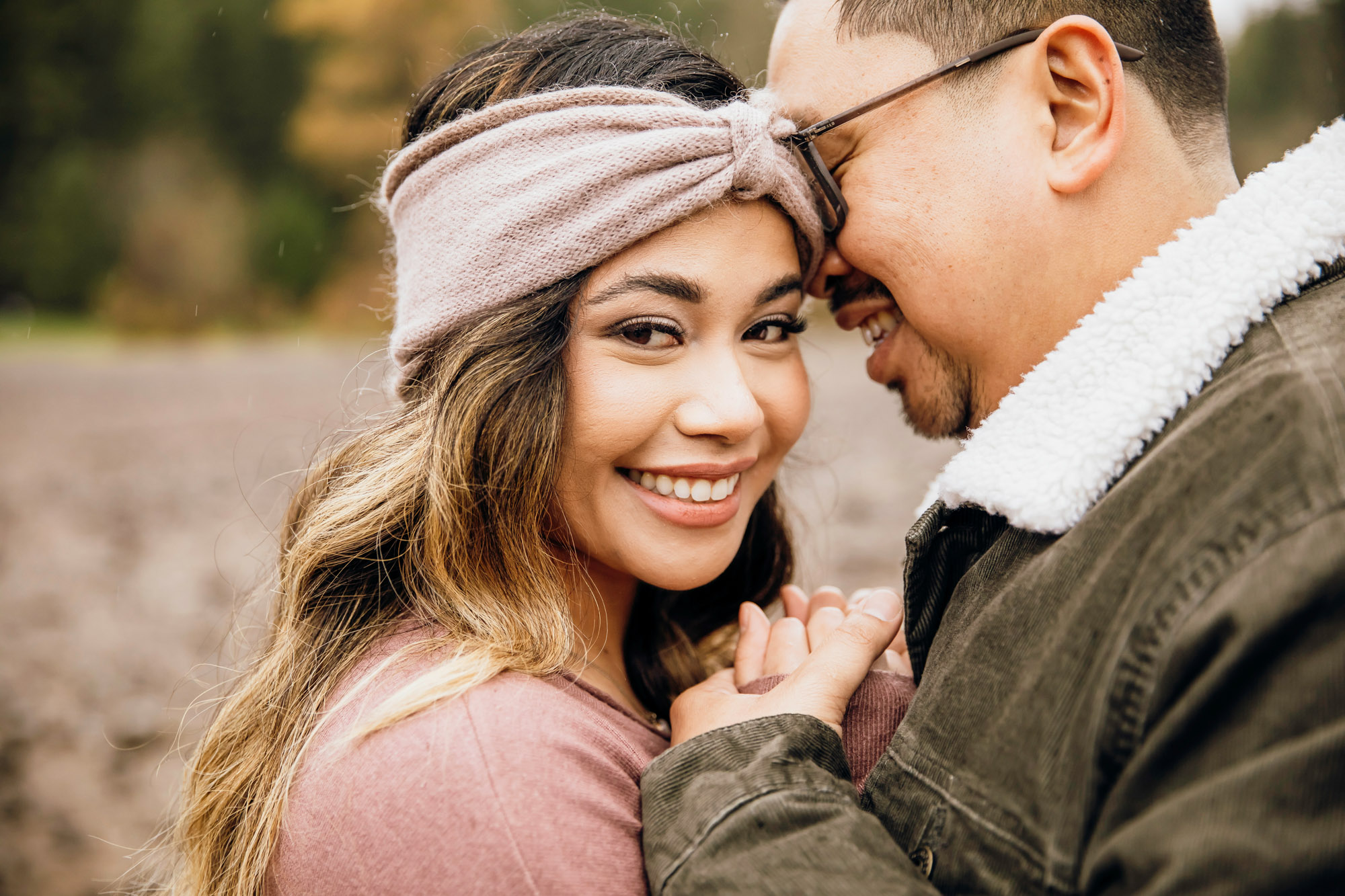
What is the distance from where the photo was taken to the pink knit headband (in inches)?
83.8

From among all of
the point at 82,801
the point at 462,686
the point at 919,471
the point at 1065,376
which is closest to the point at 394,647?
the point at 462,686

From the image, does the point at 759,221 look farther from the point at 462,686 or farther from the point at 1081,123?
the point at 462,686

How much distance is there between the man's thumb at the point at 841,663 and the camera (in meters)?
1.94

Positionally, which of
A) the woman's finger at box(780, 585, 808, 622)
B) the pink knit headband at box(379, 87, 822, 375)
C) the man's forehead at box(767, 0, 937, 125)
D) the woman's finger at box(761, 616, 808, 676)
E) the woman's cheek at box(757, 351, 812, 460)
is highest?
the man's forehead at box(767, 0, 937, 125)

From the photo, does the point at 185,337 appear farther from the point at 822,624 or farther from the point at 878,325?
the point at 822,624

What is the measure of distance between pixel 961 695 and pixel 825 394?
1496 cm

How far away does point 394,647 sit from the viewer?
209cm

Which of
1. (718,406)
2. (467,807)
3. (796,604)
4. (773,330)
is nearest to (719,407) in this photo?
(718,406)

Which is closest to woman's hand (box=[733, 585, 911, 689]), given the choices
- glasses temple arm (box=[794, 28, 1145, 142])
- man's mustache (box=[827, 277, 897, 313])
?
man's mustache (box=[827, 277, 897, 313])

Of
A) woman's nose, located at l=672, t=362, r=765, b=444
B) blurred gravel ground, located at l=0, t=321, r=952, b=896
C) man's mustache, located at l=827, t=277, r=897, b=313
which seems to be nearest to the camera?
woman's nose, located at l=672, t=362, r=765, b=444

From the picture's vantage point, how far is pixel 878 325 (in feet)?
8.59

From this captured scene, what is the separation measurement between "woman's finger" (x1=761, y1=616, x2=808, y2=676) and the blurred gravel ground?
98 cm

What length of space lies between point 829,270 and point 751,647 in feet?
3.30

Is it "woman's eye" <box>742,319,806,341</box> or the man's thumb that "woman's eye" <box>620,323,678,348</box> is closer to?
"woman's eye" <box>742,319,806,341</box>
